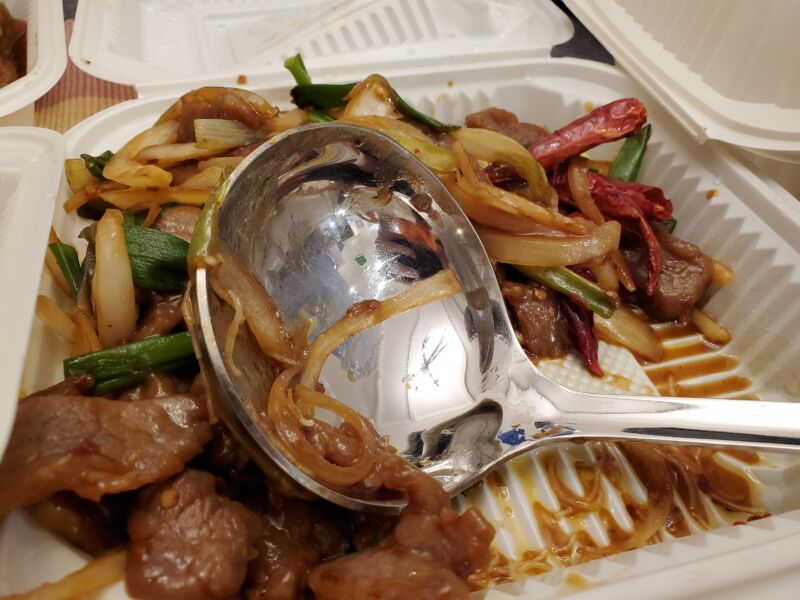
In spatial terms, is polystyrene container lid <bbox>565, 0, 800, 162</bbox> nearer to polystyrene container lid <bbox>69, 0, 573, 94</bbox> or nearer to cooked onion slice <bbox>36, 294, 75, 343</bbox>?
polystyrene container lid <bbox>69, 0, 573, 94</bbox>

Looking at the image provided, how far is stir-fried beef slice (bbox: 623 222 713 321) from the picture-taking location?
1.74 m

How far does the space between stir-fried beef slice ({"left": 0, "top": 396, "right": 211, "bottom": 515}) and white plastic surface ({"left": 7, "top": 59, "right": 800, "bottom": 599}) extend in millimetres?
104

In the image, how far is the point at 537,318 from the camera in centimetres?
164

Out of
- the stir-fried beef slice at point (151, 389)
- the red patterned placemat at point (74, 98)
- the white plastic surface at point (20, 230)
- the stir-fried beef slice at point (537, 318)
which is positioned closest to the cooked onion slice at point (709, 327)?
the stir-fried beef slice at point (537, 318)

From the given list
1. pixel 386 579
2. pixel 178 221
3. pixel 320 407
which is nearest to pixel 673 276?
pixel 320 407

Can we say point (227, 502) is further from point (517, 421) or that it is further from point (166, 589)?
point (517, 421)

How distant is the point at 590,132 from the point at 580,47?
70 centimetres

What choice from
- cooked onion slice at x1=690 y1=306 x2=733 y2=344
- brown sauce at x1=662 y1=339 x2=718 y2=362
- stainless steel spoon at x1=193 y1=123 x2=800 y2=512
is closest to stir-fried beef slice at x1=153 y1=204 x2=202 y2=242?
stainless steel spoon at x1=193 y1=123 x2=800 y2=512

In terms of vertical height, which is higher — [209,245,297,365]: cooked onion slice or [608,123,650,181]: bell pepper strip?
[608,123,650,181]: bell pepper strip

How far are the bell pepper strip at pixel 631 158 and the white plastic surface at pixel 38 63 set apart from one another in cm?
189

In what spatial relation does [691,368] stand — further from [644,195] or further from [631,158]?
[631,158]

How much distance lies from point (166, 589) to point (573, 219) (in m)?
1.33

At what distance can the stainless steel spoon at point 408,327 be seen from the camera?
1181 mm

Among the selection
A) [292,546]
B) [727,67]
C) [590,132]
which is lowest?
[292,546]
